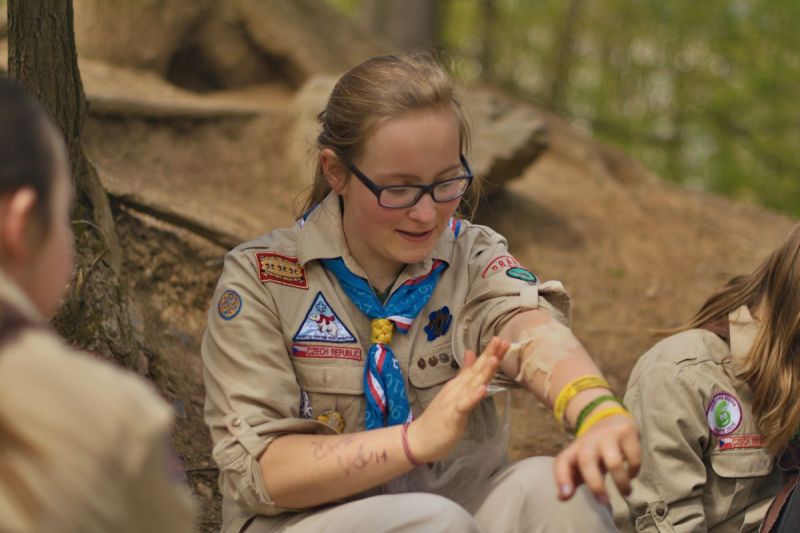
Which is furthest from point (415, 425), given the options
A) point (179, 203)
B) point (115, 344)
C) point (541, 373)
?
point (179, 203)

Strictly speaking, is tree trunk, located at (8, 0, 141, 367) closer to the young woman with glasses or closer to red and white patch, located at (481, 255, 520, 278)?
the young woman with glasses

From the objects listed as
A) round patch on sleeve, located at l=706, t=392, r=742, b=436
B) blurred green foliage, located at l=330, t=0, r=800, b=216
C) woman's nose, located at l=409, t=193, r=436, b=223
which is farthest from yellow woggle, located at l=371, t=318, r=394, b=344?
blurred green foliage, located at l=330, t=0, r=800, b=216

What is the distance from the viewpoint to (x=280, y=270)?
2430 millimetres

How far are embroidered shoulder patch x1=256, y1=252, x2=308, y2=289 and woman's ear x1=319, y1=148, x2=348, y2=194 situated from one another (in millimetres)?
212

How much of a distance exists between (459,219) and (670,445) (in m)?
0.83

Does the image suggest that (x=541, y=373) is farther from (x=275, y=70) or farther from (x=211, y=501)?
(x=275, y=70)

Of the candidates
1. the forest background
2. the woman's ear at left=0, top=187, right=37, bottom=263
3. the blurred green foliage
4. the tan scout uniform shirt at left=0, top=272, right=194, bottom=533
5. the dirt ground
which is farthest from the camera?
the blurred green foliage

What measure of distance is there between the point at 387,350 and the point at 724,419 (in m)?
0.99

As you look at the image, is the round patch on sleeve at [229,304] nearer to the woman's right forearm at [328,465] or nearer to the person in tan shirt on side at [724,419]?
the woman's right forearm at [328,465]

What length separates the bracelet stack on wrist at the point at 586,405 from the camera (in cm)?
200

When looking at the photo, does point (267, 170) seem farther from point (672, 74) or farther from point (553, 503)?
point (672, 74)

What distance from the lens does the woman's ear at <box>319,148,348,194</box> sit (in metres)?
2.45

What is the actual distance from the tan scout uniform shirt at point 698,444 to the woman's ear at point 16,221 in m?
1.81

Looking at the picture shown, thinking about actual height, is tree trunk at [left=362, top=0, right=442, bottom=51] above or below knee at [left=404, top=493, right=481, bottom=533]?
below
